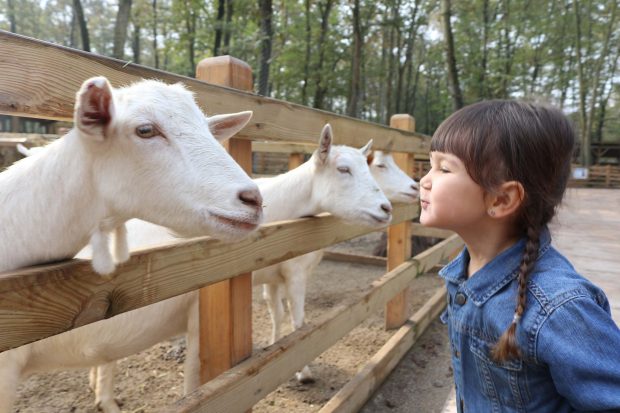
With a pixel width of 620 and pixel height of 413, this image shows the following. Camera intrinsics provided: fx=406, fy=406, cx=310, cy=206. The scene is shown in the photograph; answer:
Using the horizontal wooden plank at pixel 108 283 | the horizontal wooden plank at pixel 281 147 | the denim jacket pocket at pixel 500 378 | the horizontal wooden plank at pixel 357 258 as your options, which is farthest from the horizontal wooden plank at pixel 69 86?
the horizontal wooden plank at pixel 357 258

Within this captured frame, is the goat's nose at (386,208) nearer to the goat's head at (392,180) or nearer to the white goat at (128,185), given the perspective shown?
the goat's head at (392,180)

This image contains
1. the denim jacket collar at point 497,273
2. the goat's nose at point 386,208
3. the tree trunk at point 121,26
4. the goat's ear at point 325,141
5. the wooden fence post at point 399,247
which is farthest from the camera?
the tree trunk at point 121,26

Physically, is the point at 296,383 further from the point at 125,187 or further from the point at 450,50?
the point at 450,50

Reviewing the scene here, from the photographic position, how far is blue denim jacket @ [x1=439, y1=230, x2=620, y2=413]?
3.27ft

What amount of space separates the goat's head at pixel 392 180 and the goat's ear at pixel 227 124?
9.32 ft

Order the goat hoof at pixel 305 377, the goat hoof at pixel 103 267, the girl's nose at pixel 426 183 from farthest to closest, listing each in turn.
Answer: the goat hoof at pixel 305 377
the girl's nose at pixel 426 183
the goat hoof at pixel 103 267

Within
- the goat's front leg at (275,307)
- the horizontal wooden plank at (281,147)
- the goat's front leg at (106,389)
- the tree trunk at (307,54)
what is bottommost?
the goat's front leg at (106,389)

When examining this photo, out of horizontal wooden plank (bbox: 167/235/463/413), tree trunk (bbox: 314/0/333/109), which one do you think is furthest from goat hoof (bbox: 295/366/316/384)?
tree trunk (bbox: 314/0/333/109)

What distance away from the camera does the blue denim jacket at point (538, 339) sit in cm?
100

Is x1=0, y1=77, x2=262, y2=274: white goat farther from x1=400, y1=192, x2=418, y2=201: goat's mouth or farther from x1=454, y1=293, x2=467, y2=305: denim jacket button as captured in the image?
x1=400, y1=192, x2=418, y2=201: goat's mouth

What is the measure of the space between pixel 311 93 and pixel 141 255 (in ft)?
63.9

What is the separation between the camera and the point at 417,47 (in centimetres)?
3122

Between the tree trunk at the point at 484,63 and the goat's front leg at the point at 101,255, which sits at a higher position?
the tree trunk at the point at 484,63

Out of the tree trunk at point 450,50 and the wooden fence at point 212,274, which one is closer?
the wooden fence at point 212,274
